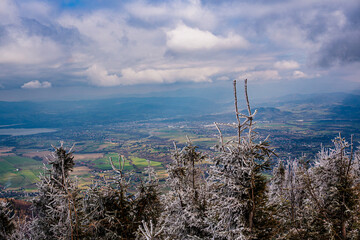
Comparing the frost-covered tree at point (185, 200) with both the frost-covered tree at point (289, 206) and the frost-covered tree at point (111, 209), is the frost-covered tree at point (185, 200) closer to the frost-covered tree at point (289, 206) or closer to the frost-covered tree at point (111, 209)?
the frost-covered tree at point (111, 209)

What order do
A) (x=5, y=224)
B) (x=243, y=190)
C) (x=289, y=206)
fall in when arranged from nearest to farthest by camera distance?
(x=243, y=190) → (x=5, y=224) → (x=289, y=206)

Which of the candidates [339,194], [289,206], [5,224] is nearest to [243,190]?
[339,194]

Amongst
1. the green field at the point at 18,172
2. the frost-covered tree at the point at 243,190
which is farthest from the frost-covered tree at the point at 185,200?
the green field at the point at 18,172

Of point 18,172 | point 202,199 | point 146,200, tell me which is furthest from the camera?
point 18,172

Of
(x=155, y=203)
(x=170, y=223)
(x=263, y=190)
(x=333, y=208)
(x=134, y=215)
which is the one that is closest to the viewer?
(x=263, y=190)

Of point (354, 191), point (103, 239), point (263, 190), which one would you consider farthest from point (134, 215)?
point (354, 191)

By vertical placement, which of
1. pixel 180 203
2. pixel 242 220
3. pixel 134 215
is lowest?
pixel 180 203

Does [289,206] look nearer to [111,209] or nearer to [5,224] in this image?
[111,209]

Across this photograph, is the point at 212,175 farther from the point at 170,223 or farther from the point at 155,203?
the point at 170,223
